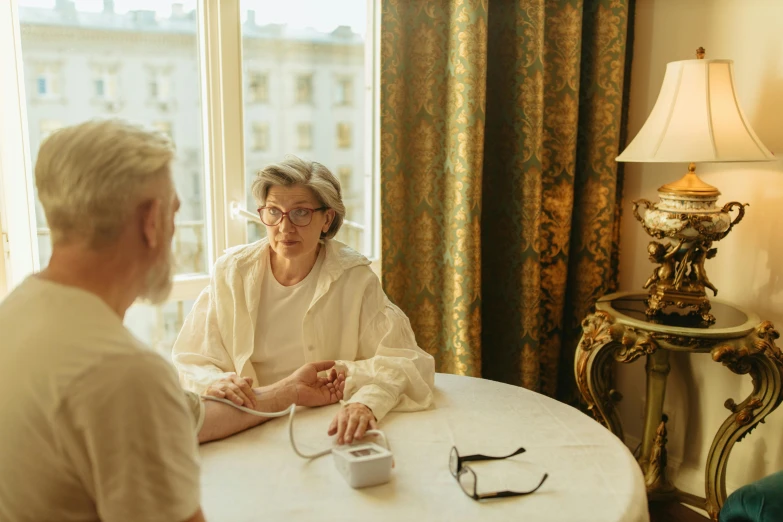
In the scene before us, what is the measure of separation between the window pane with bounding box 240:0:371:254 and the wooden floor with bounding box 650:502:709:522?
5.09ft

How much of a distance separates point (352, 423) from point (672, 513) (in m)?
1.53

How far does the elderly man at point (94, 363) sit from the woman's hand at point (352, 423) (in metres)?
0.56

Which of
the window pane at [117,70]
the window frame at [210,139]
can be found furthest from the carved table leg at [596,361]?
the window pane at [117,70]

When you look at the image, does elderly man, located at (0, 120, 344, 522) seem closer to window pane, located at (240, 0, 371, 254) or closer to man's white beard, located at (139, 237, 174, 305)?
man's white beard, located at (139, 237, 174, 305)

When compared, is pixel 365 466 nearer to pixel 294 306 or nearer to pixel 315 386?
pixel 315 386

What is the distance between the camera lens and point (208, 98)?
7.59 ft

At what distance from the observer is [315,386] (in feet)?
5.54

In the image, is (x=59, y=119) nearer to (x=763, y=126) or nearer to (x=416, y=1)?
(x=416, y=1)

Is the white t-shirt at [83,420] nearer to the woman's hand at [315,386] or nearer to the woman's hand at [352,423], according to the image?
the woman's hand at [352,423]

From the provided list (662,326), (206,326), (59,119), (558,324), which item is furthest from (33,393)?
(558,324)

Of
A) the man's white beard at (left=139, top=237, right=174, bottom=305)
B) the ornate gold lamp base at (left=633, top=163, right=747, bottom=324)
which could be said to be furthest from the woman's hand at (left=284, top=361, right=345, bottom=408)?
the ornate gold lamp base at (left=633, top=163, right=747, bottom=324)

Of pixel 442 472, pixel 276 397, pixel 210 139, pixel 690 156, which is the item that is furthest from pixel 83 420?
pixel 690 156

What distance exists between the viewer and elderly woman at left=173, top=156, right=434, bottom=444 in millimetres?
1810

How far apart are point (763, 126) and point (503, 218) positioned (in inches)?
34.4
